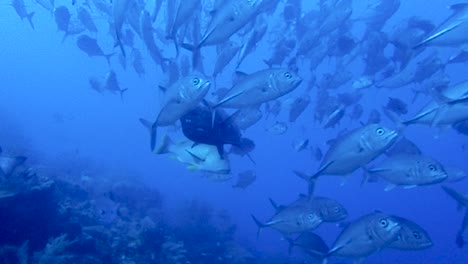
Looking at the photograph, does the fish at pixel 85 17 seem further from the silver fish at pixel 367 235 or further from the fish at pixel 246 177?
the silver fish at pixel 367 235

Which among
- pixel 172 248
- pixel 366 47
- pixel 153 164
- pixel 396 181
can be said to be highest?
pixel 366 47

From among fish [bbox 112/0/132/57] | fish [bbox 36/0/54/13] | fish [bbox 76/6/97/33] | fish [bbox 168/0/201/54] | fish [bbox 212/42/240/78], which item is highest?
fish [bbox 36/0/54/13]

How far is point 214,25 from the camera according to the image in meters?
4.68

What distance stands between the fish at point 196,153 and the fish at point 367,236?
1704mm

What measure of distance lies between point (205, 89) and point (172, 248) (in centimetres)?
383

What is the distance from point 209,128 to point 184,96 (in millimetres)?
450

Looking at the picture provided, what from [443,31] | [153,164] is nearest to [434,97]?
[443,31]

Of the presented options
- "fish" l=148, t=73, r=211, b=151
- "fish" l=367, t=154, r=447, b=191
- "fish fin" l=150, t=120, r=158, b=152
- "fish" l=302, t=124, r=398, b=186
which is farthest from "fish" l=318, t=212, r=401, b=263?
"fish fin" l=150, t=120, r=158, b=152

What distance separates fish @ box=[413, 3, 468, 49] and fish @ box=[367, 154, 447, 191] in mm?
1451

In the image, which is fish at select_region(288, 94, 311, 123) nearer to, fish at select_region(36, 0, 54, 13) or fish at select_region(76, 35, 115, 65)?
fish at select_region(76, 35, 115, 65)

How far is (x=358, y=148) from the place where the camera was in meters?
4.64

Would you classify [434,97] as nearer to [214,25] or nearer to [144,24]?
[214,25]

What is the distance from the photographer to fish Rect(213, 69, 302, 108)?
15.5 ft

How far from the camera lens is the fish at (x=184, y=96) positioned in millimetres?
4723
